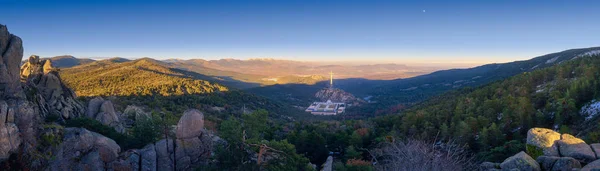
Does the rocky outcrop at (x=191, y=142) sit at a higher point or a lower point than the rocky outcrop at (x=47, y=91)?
lower

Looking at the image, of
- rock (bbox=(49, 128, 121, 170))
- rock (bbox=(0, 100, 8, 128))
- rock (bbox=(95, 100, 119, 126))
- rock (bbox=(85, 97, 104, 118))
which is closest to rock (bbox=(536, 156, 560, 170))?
rock (bbox=(49, 128, 121, 170))

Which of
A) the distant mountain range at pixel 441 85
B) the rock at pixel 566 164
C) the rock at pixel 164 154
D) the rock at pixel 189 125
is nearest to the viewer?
the rock at pixel 566 164

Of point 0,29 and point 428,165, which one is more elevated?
point 0,29

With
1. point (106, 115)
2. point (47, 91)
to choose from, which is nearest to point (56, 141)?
point (47, 91)

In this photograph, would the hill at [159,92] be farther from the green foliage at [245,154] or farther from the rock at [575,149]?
the rock at [575,149]

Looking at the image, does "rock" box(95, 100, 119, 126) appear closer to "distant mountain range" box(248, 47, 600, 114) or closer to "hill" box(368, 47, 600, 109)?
"distant mountain range" box(248, 47, 600, 114)

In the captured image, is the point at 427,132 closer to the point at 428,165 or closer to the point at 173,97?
the point at 428,165

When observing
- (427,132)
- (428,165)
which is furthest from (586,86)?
(428,165)

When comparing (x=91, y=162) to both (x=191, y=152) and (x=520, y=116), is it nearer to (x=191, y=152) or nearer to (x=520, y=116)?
(x=191, y=152)

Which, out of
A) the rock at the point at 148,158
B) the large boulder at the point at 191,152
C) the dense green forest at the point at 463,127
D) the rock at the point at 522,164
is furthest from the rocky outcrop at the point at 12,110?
the rock at the point at 522,164
